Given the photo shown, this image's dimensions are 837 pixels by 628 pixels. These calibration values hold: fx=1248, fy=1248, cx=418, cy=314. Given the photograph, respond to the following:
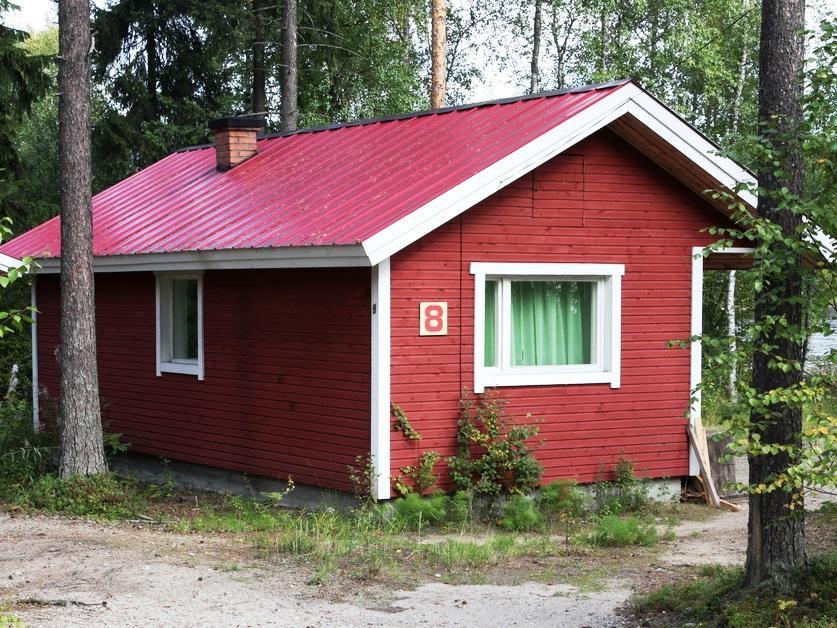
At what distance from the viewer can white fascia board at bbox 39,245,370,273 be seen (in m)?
11.4

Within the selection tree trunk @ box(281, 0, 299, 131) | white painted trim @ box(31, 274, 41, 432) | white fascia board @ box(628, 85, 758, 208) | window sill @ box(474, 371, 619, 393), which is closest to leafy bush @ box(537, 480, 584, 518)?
window sill @ box(474, 371, 619, 393)

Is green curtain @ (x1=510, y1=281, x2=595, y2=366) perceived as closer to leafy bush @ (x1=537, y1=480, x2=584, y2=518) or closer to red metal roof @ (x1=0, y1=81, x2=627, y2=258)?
leafy bush @ (x1=537, y1=480, x2=584, y2=518)

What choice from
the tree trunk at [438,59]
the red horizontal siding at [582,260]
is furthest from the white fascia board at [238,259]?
the tree trunk at [438,59]

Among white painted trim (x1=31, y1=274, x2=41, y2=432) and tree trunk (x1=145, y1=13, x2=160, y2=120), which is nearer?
white painted trim (x1=31, y1=274, x2=41, y2=432)

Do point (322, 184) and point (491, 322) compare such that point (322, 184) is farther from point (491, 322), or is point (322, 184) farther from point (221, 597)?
point (221, 597)

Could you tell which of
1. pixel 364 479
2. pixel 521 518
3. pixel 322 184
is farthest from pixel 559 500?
pixel 322 184

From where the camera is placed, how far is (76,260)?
13641 mm

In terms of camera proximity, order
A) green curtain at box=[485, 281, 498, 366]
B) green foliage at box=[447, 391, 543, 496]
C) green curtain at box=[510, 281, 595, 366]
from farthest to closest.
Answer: green curtain at box=[510, 281, 595, 366]
green curtain at box=[485, 281, 498, 366]
green foliage at box=[447, 391, 543, 496]

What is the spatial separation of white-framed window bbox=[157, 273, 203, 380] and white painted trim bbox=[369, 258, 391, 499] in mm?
3864

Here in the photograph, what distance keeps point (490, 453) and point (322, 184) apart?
3.73 meters

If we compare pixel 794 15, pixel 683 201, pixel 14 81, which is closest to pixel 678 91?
pixel 14 81

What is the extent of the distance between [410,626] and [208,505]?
5748 mm

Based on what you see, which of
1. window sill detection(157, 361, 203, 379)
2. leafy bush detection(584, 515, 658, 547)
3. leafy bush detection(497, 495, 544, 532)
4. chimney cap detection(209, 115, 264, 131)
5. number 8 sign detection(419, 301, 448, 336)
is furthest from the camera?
chimney cap detection(209, 115, 264, 131)

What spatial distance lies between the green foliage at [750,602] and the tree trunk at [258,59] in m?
22.7
